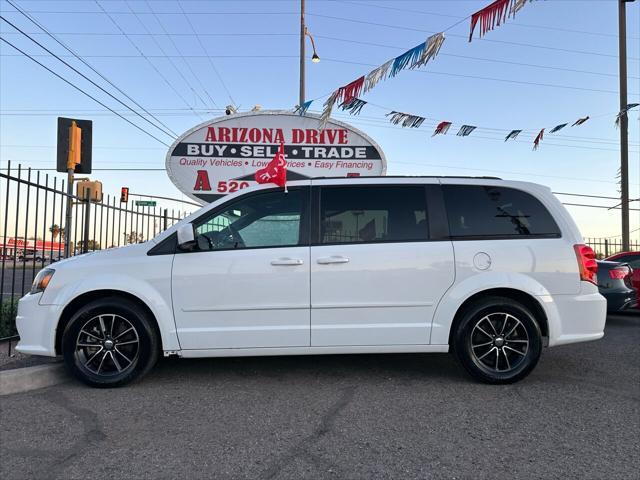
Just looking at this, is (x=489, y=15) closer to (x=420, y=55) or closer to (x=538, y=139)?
(x=420, y=55)

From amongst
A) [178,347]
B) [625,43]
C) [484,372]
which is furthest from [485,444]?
[625,43]

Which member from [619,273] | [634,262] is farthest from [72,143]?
[634,262]

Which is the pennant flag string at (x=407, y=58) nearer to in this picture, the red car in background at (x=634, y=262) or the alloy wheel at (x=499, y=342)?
the alloy wheel at (x=499, y=342)

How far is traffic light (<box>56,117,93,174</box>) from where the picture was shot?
6758mm

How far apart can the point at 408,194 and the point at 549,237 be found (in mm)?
1349

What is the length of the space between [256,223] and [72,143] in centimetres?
410

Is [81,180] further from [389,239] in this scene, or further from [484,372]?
[484,372]

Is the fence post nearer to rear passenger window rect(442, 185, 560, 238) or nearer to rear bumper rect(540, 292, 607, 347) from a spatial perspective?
rear passenger window rect(442, 185, 560, 238)

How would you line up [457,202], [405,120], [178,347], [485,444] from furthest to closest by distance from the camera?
[405,120]
[457,202]
[178,347]
[485,444]

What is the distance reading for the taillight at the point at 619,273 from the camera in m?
7.60

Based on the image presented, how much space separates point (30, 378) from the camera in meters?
4.07

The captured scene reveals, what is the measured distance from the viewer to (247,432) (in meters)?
3.12

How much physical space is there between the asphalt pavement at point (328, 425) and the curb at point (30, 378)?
0.38 feet

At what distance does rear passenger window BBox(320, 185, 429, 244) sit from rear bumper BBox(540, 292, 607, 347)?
130 centimetres
